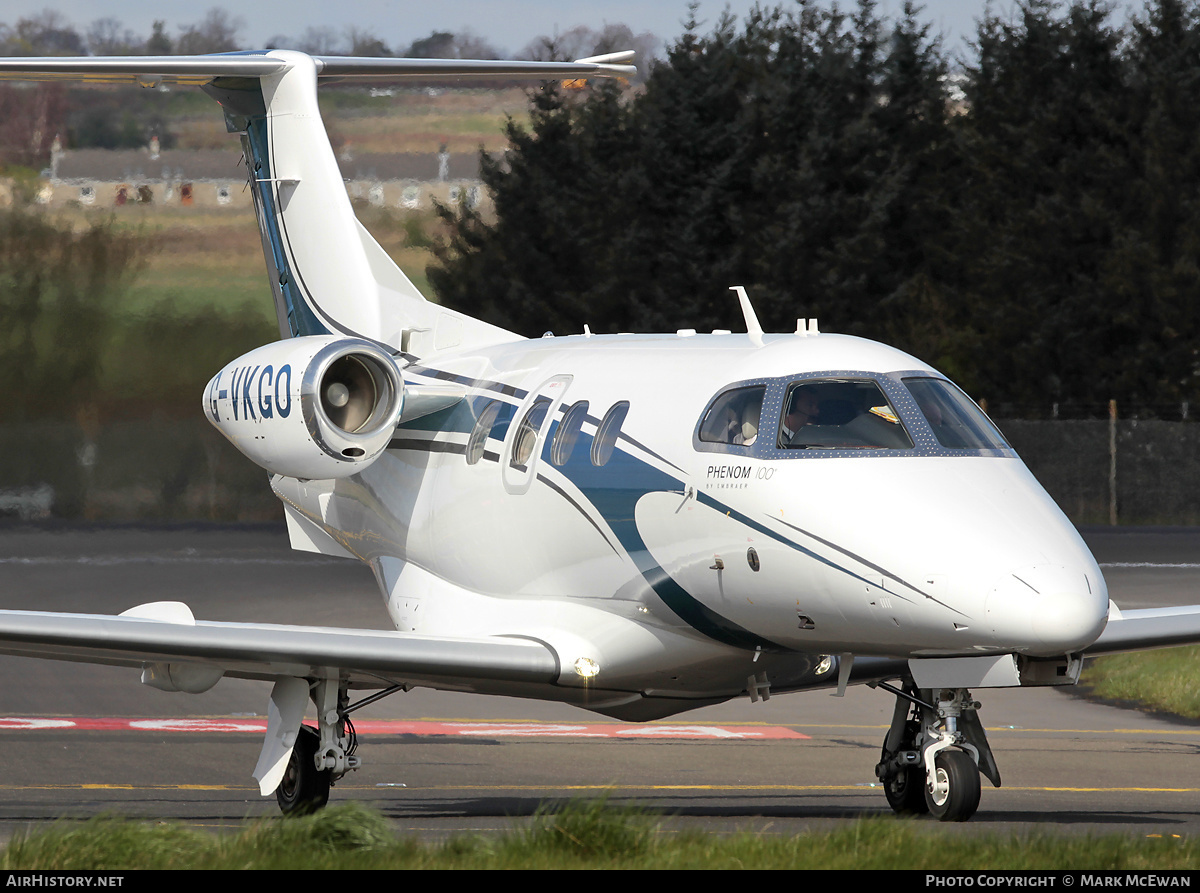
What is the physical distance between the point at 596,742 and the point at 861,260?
3361 centimetres

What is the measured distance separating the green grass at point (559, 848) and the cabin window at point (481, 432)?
210 inches

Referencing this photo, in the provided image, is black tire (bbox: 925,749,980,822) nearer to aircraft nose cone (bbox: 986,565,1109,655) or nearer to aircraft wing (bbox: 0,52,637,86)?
aircraft nose cone (bbox: 986,565,1109,655)

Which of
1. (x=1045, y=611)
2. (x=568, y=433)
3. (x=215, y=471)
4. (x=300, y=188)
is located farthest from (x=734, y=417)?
(x=215, y=471)

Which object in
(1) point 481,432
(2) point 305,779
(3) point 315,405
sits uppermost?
(3) point 315,405

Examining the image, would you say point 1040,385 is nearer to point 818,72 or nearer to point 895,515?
point 818,72

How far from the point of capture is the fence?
34188 mm

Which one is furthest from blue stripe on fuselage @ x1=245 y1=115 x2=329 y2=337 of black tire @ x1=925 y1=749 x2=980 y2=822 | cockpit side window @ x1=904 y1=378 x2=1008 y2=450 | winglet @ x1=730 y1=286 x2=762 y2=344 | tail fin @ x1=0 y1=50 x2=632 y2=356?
black tire @ x1=925 y1=749 x2=980 y2=822

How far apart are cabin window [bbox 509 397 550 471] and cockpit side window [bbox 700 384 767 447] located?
2.02 meters

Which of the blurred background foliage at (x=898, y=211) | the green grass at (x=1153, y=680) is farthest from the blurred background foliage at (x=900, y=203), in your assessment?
the green grass at (x=1153, y=680)

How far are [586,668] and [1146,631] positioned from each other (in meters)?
3.89

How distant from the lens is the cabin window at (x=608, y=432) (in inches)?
509

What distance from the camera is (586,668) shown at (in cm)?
1293

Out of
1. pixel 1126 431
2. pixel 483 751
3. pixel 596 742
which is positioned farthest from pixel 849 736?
pixel 1126 431

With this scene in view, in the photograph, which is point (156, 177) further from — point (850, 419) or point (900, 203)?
point (900, 203)
